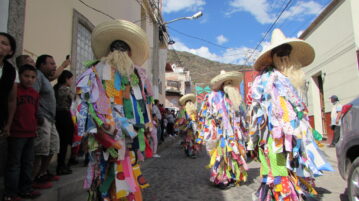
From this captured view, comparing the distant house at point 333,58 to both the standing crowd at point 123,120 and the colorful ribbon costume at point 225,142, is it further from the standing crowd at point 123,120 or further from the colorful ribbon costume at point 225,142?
the standing crowd at point 123,120

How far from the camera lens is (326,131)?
513 inches

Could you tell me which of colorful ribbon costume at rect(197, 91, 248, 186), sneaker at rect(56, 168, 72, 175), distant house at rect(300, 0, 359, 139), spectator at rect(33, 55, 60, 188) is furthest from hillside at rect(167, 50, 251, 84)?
spectator at rect(33, 55, 60, 188)

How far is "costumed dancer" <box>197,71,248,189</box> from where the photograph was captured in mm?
4871

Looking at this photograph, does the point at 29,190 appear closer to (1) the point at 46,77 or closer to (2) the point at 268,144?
(1) the point at 46,77

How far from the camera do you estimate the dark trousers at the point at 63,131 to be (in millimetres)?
4406

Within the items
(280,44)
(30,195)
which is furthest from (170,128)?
(280,44)

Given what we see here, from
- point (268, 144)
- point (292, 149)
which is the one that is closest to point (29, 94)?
point (268, 144)

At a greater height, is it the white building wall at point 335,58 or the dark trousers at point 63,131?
the white building wall at point 335,58

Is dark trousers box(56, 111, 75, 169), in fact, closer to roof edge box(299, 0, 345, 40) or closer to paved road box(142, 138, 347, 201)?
paved road box(142, 138, 347, 201)

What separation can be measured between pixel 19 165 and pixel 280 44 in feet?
10.5

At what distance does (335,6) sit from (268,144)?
1104cm

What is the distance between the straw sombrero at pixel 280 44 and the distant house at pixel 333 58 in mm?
6721

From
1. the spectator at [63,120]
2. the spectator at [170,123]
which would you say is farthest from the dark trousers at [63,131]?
the spectator at [170,123]

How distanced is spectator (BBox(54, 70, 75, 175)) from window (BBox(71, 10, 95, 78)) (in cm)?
215
